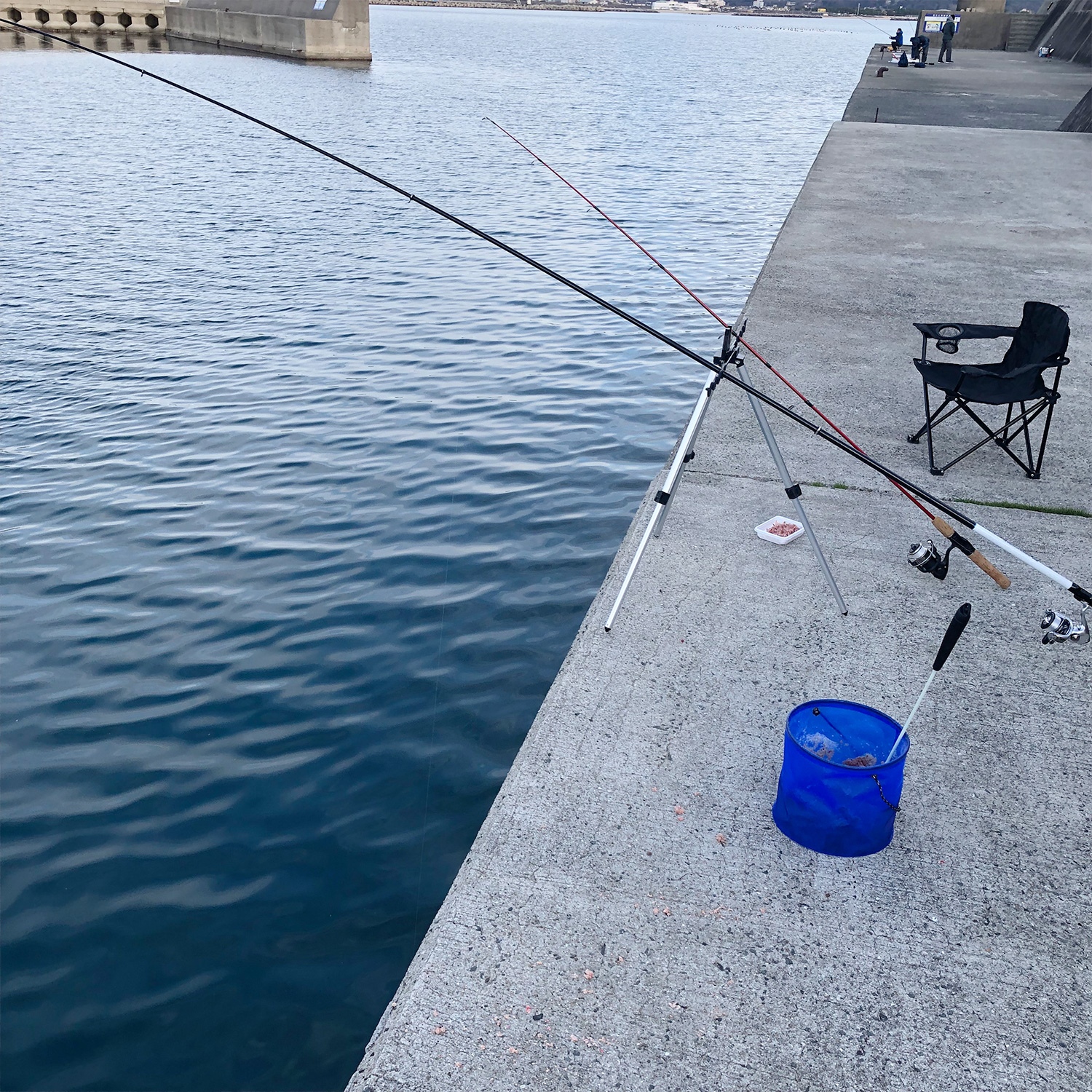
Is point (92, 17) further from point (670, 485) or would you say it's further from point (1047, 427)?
point (670, 485)

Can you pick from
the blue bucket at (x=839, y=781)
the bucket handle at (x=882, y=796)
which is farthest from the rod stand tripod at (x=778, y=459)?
the bucket handle at (x=882, y=796)

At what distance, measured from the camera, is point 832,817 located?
10.2ft

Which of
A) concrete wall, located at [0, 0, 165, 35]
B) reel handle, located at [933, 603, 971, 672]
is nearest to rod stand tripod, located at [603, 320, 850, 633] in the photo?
reel handle, located at [933, 603, 971, 672]

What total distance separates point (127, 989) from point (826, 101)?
165ft

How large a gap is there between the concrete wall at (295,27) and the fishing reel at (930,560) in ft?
189

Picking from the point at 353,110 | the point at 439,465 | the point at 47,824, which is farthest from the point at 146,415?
the point at 353,110

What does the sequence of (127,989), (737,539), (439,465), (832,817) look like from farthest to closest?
(439,465) < (737,539) < (127,989) < (832,817)

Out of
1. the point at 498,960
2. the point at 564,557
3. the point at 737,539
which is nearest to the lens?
the point at 498,960

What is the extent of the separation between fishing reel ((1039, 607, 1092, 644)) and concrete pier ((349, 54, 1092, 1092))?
0.06 meters

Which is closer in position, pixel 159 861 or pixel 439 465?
pixel 159 861

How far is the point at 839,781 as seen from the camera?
9.88ft

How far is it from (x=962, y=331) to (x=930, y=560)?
6.96 ft

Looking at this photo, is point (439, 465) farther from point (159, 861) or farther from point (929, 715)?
A: point (929, 715)

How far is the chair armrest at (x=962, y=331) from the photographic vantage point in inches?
239
